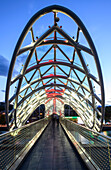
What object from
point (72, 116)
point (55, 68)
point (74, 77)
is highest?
point (55, 68)

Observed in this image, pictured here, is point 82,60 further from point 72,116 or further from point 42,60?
point 72,116

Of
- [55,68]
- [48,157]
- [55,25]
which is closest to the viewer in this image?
[48,157]

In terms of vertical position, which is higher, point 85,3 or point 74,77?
point 85,3

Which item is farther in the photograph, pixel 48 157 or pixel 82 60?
pixel 82 60

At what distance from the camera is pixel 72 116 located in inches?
3044

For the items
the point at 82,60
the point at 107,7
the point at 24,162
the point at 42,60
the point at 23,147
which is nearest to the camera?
the point at 24,162

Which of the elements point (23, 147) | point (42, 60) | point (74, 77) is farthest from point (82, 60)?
point (23, 147)

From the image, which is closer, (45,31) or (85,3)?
(85,3)

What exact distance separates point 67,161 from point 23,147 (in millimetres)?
2234

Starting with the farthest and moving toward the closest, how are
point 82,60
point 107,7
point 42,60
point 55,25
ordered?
1. point 42,60
2. point 82,60
3. point 55,25
4. point 107,7

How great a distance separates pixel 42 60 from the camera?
2291 centimetres

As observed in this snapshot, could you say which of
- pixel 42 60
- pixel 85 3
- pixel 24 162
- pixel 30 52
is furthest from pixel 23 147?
pixel 42 60

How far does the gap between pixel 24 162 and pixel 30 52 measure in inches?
525

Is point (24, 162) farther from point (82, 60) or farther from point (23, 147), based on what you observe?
point (82, 60)
